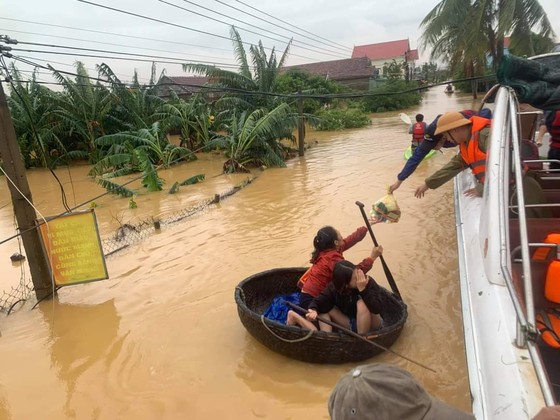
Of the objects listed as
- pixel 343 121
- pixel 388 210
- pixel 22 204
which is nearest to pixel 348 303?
pixel 388 210

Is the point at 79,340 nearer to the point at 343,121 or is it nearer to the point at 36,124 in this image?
Result: the point at 36,124

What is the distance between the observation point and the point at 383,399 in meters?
1.29

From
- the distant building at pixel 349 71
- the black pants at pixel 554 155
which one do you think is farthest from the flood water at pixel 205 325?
the distant building at pixel 349 71

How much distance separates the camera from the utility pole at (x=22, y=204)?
4.91 metres

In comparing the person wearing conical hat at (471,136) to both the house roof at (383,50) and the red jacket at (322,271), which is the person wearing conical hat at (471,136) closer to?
the red jacket at (322,271)

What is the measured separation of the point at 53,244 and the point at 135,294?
1107 mm

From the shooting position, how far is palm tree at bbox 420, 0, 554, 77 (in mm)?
17391

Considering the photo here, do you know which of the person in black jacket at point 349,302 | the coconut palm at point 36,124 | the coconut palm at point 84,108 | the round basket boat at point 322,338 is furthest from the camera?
the coconut palm at point 36,124

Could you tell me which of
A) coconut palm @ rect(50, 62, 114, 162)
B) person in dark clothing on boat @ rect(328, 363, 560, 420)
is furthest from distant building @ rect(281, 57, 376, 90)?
person in dark clothing on boat @ rect(328, 363, 560, 420)

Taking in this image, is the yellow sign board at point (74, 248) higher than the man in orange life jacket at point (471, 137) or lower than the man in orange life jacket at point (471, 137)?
lower

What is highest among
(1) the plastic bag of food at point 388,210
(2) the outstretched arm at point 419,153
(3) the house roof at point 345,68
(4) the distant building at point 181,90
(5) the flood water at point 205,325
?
(3) the house roof at point 345,68

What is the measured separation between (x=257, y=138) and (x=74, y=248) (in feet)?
29.7

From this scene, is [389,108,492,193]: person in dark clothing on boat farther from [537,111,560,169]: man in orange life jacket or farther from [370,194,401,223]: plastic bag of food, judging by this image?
[537,111,560,169]: man in orange life jacket

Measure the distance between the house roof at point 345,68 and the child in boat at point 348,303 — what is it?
1495 inches
